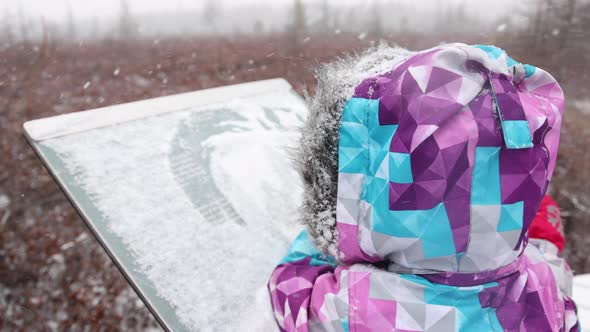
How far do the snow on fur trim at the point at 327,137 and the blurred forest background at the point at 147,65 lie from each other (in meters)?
2.07

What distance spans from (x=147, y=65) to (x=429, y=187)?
188 inches

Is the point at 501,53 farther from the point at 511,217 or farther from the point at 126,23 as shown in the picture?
the point at 126,23

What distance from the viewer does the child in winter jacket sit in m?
0.82

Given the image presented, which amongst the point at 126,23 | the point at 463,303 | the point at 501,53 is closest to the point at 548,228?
→ the point at 463,303

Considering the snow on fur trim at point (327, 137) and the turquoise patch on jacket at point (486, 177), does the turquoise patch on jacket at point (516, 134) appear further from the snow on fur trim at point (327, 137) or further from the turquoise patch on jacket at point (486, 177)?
the snow on fur trim at point (327, 137)

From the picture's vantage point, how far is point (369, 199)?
3.00 feet

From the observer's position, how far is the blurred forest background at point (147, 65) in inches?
114

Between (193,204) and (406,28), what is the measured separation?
4944mm

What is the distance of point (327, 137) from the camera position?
96 centimetres

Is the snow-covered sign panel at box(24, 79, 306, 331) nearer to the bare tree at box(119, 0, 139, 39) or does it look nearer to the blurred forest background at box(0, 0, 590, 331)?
the blurred forest background at box(0, 0, 590, 331)

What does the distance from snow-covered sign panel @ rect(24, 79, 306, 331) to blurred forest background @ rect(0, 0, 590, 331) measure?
1481 mm

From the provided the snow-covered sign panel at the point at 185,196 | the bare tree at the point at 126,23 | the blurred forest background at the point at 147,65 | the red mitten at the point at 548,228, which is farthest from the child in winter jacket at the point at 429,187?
the bare tree at the point at 126,23

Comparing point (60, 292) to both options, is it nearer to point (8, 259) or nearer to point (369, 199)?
point (8, 259)

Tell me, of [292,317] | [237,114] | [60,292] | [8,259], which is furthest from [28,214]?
[292,317]
